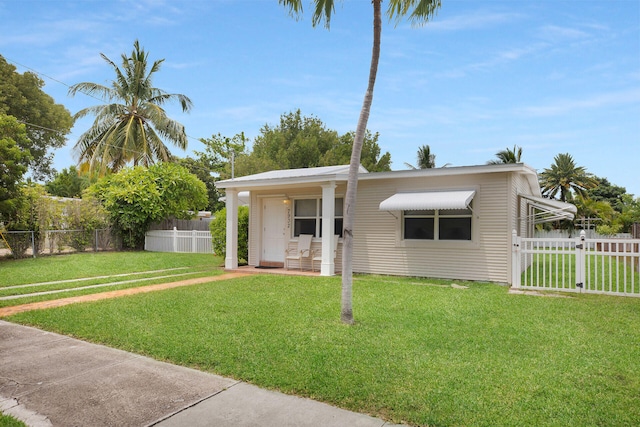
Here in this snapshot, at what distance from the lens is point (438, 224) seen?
10.7 meters

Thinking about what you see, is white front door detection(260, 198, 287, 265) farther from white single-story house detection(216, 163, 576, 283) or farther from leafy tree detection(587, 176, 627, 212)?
leafy tree detection(587, 176, 627, 212)

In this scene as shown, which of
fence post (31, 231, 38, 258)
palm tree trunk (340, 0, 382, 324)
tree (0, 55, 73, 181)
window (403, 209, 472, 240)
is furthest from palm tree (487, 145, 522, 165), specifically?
tree (0, 55, 73, 181)

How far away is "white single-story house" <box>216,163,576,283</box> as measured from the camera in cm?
990

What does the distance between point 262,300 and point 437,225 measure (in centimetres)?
540

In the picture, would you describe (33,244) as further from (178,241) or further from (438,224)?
(438,224)

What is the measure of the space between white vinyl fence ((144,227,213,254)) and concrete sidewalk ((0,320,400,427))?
14453 millimetres

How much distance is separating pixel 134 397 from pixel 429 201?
7842mm

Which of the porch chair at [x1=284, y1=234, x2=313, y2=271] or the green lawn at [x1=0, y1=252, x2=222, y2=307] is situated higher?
the porch chair at [x1=284, y1=234, x2=313, y2=271]

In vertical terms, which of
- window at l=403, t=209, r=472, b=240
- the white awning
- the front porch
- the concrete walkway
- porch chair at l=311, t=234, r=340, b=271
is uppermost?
the white awning

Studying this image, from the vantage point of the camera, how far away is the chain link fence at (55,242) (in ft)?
48.7

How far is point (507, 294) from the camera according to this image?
839 centimetres

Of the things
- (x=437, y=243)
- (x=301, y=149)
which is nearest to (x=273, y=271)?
(x=437, y=243)

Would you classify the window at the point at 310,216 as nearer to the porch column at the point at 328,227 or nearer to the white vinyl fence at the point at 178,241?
the porch column at the point at 328,227

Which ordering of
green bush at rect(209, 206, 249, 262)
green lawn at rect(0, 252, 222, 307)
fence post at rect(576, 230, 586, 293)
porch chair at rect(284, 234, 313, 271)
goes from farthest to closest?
green bush at rect(209, 206, 249, 262) → porch chair at rect(284, 234, 313, 271) → green lawn at rect(0, 252, 222, 307) → fence post at rect(576, 230, 586, 293)
